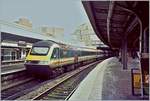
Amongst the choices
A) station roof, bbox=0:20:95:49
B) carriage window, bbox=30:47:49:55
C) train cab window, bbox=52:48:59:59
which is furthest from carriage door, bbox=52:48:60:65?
station roof, bbox=0:20:95:49

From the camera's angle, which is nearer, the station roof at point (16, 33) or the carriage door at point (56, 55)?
the carriage door at point (56, 55)

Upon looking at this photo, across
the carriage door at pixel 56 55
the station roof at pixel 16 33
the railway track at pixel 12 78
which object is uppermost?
the station roof at pixel 16 33

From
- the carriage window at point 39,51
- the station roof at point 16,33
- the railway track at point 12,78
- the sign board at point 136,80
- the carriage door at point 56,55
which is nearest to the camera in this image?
the sign board at point 136,80

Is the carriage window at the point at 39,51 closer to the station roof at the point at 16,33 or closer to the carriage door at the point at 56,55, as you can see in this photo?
the carriage door at the point at 56,55

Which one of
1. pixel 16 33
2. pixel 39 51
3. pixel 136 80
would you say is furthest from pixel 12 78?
pixel 16 33

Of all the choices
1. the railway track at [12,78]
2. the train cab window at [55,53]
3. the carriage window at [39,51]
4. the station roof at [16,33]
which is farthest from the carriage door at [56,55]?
the station roof at [16,33]

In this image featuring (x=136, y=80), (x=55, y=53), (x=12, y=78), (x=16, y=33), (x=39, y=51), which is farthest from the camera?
(x=16, y=33)

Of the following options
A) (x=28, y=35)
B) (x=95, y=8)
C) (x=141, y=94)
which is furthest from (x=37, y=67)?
(x=28, y=35)

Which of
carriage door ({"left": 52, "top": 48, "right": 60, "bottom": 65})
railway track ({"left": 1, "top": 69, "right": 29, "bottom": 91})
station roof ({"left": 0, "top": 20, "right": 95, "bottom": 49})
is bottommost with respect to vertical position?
railway track ({"left": 1, "top": 69, "right": 29, "bottom": 91})

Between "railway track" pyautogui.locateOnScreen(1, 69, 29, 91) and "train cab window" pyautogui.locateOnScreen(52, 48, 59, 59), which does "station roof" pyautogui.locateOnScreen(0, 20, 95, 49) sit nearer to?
"train cab window" pyautogui.locateOnScreen(52, 48, 59, 59)

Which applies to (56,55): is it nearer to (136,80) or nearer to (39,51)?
(39,51)

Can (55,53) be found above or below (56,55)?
above

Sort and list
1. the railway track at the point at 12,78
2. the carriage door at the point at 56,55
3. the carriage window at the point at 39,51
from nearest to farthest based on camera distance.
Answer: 1. the railway track at the point at 12,78
2. the carriage window at the point at 39,51
3. the carriage door at the point at 56,55

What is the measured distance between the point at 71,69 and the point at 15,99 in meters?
16.6
